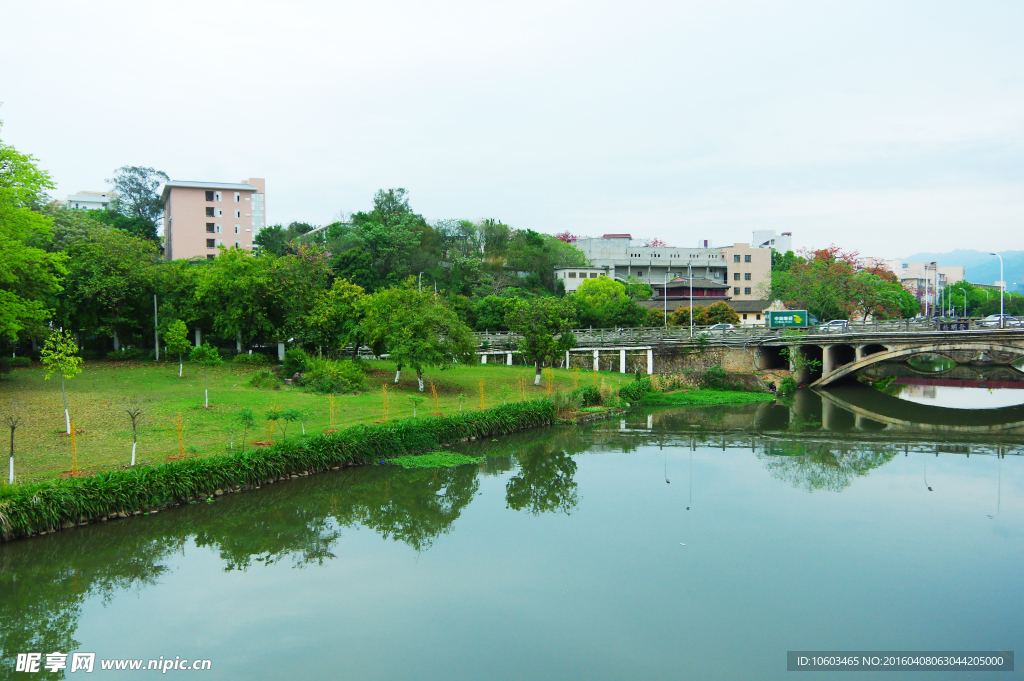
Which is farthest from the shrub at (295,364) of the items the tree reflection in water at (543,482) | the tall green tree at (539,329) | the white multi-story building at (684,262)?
the white multi-story building at (684,262)

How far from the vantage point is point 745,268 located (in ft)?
297

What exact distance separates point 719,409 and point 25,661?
109 ft

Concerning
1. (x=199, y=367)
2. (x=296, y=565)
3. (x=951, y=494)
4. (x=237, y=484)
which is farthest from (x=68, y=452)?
(x=951, y=494)

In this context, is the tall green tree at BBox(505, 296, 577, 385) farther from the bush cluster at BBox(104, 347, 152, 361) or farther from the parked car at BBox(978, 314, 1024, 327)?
the parked car at BBox(978, 314, 1024, 327)

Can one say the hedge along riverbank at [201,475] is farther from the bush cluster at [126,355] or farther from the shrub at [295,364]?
the bush cluster at [126,355]

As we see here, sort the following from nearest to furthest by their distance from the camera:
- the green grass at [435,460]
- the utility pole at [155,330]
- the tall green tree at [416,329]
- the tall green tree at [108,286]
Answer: the green grass at [435,460], the tall green tree at [416,329], the tall green tree at [108,286], the utility pole at [155,330]

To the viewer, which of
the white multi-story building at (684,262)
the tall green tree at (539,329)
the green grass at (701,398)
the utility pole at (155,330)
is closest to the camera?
the utility pole at (155,330)

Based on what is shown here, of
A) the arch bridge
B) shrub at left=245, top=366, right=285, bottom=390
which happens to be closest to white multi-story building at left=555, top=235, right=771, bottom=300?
the arch bridge

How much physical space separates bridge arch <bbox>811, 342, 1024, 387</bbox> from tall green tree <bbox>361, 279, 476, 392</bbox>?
2552cm

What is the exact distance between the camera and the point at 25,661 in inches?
421

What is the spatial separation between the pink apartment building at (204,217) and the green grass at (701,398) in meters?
39.9

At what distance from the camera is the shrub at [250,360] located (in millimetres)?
37281

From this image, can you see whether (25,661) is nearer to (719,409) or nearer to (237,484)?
(237,484)

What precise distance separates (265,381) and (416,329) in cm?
750
